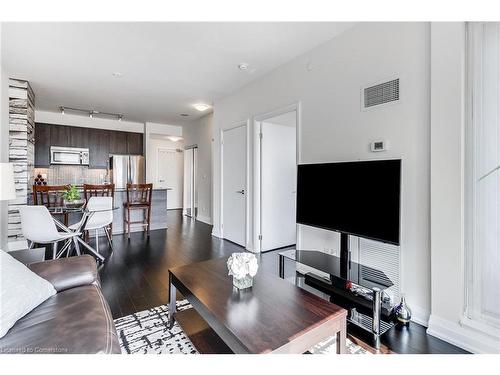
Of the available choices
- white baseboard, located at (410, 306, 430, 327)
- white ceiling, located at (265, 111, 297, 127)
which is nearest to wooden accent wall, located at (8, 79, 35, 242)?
white ceiling, located at (265, 111, 297, 127)

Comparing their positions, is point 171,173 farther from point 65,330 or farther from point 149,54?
point 65,330

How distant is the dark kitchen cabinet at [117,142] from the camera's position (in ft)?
21.6

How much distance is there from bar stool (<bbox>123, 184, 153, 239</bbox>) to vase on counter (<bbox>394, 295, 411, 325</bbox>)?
4.42m

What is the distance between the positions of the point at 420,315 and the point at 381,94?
187cm

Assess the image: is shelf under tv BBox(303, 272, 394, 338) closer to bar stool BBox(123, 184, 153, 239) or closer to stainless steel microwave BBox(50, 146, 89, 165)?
bar stool BBox(123, 184, 153, 239)

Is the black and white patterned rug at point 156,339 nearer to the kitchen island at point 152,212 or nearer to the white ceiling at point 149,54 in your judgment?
the white ceiling at point 149,54

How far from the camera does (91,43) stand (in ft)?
9.05

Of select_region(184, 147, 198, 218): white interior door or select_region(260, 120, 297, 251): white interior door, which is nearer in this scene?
select_region(260, 120, 297, 251): white interior door

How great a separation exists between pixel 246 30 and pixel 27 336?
280 cm

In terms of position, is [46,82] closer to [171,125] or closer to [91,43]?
[91,43]

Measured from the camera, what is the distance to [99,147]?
6.45 metres

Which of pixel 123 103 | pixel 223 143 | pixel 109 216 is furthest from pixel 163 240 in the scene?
pixel 123 103

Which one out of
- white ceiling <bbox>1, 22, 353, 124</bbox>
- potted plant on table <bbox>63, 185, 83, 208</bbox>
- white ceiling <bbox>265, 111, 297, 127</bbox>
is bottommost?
potted plant on table <bbox>63, 185, 83, 208</bbox>

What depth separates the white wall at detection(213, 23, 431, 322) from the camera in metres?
1.97
